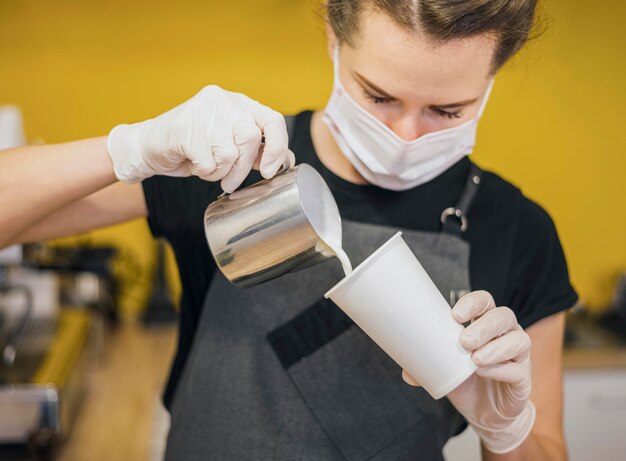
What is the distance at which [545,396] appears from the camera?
1.11m

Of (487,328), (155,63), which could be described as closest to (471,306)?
(487,328)

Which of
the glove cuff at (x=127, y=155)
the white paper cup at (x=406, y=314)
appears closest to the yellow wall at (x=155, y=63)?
the glove cuff at (x=127, y=155)

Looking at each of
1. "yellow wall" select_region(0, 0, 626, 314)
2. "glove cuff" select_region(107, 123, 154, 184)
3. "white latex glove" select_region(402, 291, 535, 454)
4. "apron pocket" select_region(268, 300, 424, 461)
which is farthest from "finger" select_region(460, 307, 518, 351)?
"yellow wall" select_region(0, 0, 626, 314)

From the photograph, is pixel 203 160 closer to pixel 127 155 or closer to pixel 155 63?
pixel 127 155

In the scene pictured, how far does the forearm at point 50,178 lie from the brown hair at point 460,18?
37 cm

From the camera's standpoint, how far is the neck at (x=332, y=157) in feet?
3.59

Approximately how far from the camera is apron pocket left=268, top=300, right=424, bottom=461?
3.45 feet

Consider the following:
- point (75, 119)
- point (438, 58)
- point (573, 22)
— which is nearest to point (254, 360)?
point (438, 58)

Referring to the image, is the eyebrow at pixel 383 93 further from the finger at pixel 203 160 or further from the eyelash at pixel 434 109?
the finger at pixel 203 160

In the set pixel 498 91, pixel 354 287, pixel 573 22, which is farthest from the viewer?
pixel 498 91

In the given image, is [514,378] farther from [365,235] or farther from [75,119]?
[75,119]

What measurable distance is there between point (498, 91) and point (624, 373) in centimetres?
143

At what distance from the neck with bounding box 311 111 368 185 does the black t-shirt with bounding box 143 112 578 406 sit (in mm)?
10

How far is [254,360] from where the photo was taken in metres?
1.07
